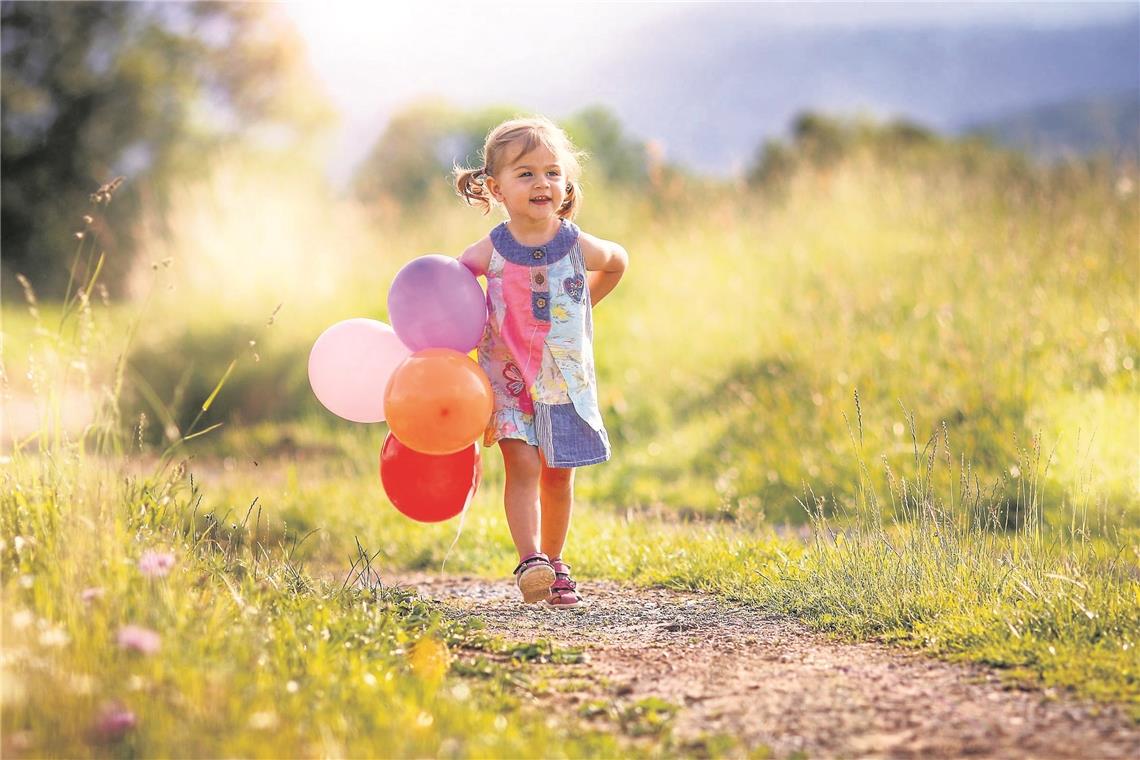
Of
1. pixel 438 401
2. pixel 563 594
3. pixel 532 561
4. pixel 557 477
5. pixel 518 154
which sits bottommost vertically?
pixel 563 594

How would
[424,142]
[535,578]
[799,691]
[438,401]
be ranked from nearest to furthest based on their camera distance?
[799,691] → [438,401] → [535,578] → [424,142]

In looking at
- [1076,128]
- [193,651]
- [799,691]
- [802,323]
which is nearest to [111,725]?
[193,651]

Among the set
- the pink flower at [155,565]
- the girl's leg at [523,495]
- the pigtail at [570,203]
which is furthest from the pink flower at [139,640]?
the pigtail at [570,203]

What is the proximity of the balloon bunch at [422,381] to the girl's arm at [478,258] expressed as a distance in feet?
0.39

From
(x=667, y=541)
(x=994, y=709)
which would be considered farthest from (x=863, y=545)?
(x=994, y=709)

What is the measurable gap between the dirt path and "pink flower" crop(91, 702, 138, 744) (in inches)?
40.2

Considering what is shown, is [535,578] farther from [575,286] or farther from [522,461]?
[575,286]

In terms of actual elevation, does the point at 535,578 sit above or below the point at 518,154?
below

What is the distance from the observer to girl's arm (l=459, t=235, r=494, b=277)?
3.89 metres

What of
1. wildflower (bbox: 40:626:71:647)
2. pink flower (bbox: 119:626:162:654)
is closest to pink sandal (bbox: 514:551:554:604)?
pink flower (bbox: 119:626:162:654)

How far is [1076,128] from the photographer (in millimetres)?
31547

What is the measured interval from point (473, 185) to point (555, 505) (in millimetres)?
1177

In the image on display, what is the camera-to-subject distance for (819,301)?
314 inches

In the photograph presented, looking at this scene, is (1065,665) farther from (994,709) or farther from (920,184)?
(920,184)
